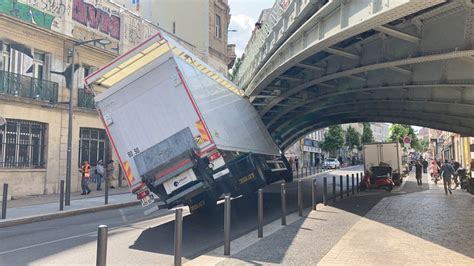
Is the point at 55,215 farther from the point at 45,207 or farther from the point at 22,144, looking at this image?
the point at 22,144

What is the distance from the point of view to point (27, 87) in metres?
19.2

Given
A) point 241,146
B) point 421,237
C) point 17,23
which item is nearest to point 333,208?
point 241,146

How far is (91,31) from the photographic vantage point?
76.2 ft

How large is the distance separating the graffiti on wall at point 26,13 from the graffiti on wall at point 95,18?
200 cm

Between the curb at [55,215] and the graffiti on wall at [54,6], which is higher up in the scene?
the graffiti on wall at [54,6]

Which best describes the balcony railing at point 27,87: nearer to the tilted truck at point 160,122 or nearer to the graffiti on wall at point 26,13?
the graffiti on wall at point 26,13

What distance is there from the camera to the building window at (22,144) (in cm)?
1800

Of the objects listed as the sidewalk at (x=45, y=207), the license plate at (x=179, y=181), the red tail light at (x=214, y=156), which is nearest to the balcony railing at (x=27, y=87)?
the sidewalk at (x=45, y=207)

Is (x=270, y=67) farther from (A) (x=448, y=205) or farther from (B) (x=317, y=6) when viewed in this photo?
(A) (x=448, y=205)

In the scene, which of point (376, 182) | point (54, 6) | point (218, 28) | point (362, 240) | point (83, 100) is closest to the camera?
point (362, 240)

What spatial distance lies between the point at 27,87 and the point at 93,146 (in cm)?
538

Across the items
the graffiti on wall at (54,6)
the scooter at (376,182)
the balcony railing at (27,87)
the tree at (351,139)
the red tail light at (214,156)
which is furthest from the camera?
the tree at (351,139)

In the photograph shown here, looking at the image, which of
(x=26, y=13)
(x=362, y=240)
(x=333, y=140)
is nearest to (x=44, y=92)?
(x=26, y=13)

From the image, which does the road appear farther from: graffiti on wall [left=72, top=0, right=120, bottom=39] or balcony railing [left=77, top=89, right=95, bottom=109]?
graffiti on wall [left=72, top=0, right=120, bottom=39]
